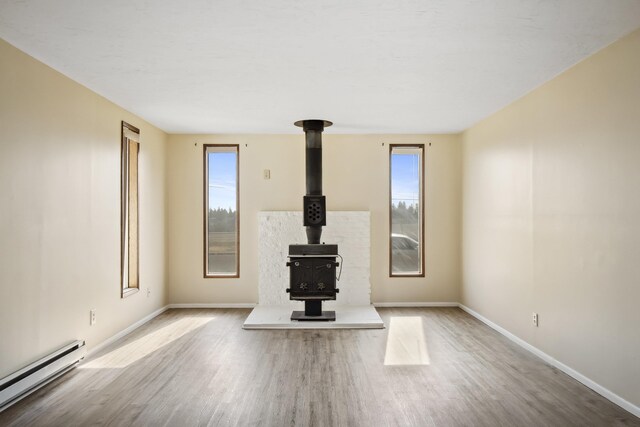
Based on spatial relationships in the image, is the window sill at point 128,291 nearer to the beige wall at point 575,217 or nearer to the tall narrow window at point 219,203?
the tall narrow window at point 219,203

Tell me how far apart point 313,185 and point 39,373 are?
309 centimetres

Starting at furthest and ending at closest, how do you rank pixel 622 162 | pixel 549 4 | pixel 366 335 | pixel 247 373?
pixel 366 335 < pixel 247 373 < pixel 622 162 < pixel 549 4

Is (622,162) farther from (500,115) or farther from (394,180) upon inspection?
(394,180)

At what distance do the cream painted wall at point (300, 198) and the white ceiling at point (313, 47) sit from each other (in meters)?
1.45

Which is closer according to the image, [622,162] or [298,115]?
[622,162]

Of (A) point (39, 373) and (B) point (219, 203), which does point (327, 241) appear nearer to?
(B) point (219, 203)

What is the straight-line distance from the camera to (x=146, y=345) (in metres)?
4.28

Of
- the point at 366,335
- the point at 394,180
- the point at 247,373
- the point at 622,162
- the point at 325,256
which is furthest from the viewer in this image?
the point at 394,180

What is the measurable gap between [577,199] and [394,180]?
129 inches

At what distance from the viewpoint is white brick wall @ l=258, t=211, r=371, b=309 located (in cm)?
591

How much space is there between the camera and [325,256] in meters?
5.05

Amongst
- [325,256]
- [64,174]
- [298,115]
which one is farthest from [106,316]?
[298,115]

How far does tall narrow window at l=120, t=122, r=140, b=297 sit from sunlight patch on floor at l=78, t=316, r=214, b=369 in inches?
22.5

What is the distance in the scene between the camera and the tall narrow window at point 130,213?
4724mm
